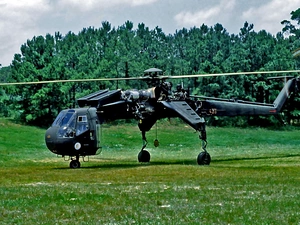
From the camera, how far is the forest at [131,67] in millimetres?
64062

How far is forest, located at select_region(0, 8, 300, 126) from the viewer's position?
64062 mm

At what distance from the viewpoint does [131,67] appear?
7350 cm

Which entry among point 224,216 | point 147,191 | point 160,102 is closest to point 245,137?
point 160,102

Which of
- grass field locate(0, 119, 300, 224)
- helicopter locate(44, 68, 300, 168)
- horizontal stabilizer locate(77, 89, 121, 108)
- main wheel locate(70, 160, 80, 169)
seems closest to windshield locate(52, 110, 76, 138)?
helicopter locate(44, 68, 300, 168)

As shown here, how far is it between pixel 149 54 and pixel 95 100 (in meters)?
56.8

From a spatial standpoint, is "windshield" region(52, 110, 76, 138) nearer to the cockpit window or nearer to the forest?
the cockpit window

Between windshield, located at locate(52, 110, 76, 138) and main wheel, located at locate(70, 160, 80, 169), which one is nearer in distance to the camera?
windshield, located at locate(52, 110, 76, 138)

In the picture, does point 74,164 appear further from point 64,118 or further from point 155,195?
point 155,195

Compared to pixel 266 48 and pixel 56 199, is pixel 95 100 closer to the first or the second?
pixel 56 199

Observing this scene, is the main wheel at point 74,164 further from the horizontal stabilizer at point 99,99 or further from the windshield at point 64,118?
the horizontal stabilizer at point 99,99

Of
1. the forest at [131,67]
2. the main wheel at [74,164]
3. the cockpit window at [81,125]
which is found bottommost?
the main wheel at [74,164]

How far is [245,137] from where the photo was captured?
59.3m

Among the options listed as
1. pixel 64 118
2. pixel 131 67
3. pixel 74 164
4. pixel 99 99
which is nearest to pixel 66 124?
pixel 64 118

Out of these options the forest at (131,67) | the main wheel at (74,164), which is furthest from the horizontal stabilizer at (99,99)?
the forest at (131,67)
